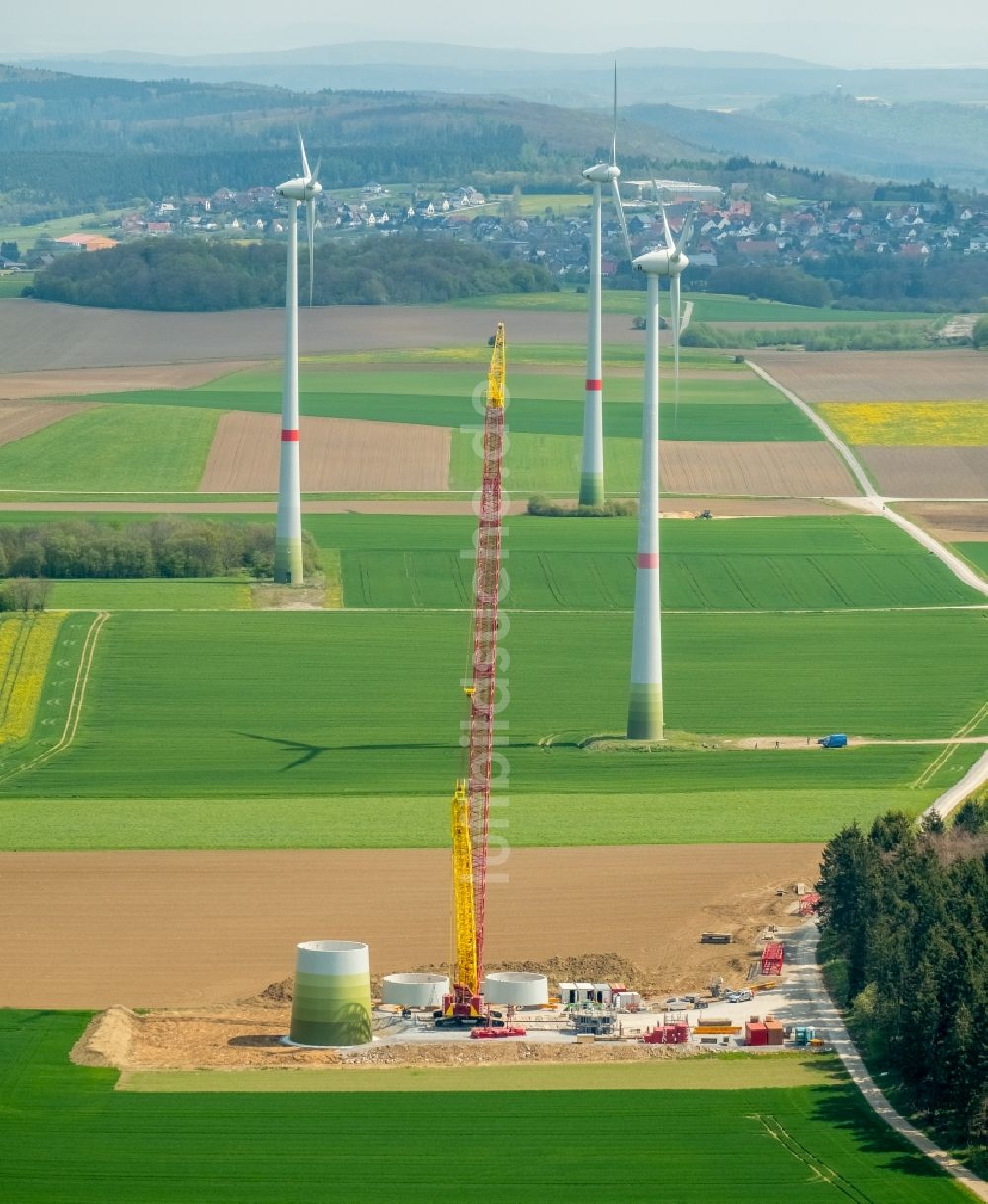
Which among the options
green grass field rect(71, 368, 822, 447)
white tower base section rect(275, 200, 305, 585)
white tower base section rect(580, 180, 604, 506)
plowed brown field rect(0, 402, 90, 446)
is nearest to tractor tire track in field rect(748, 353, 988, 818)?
green grass field rect(71, 368, 822, 447)

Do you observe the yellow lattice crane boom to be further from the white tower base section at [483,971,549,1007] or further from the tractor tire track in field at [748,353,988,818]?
the tractor tire track in field at [748,353,988,818]

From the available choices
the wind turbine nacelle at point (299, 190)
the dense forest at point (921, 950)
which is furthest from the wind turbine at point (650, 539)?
the wind turbine nacelle at point (299, 190)

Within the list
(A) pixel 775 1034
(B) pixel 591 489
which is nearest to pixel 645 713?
(A) pixel 775 1034

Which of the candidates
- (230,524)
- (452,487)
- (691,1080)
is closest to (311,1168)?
(691,1080)

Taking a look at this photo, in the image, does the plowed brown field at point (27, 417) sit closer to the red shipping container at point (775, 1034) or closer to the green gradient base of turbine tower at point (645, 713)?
the green gradient base of turbine tower at point (645, 713)

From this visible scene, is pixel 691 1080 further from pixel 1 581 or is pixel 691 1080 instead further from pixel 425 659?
pixel 1 581

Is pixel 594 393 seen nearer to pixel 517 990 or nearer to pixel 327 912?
pixel 327 912
